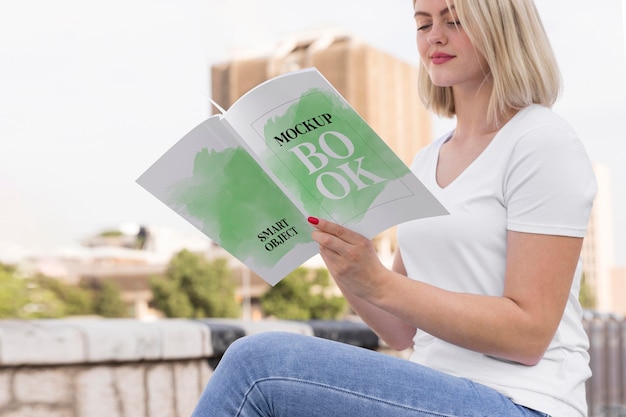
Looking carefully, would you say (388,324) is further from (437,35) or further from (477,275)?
(437,35)

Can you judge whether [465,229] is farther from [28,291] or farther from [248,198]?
[28,291]

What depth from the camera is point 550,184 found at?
156 centimetres

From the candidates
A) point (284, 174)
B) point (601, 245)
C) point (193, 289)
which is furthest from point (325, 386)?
point (601, 245)

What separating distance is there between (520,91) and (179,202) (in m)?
0.64

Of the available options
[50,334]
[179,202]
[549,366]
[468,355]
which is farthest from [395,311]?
[50,334]

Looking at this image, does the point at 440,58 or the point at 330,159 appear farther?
the point at 440,58

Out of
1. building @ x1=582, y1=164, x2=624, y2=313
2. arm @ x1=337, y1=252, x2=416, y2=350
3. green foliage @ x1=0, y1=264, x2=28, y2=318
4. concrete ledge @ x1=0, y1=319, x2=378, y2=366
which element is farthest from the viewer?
building @ x1=582, y1=164, x2=624, y2=313

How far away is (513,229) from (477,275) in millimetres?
115

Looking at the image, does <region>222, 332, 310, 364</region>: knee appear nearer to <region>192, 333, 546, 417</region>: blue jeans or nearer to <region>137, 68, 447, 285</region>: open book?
<region>192, 333, 546, 417</region>: blue jeans

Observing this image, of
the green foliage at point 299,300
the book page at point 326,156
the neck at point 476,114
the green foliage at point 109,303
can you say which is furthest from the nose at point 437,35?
the green foliage at point 109,303

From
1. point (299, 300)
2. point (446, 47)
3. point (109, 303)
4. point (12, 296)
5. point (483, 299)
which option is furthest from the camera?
point (109, 303)

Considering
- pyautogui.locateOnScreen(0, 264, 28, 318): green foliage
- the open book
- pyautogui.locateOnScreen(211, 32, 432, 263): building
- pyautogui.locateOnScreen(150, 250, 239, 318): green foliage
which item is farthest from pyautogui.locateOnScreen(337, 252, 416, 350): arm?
pyautogui.locateOnScreen(211, 32, 432, 263): building

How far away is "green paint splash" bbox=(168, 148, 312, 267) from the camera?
154 cm

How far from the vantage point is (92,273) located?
69.6 meters
